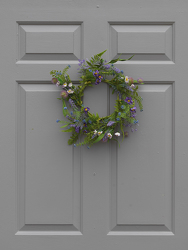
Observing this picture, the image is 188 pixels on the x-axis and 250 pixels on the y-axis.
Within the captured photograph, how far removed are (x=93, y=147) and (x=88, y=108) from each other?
19 centimetres

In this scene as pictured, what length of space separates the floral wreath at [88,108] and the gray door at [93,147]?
0.05m

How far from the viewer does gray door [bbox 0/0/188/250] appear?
135 centimetres

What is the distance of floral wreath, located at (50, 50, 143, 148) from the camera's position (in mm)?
1276

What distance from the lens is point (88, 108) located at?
1.29m

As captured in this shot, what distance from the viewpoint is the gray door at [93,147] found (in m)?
1.35

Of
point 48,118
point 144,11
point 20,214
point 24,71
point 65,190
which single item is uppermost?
point 144,11

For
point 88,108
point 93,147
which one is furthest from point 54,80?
point 93,147

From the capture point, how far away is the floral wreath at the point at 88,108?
1276 millimetres

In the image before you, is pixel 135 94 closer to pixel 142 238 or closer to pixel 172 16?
pixel 172 16

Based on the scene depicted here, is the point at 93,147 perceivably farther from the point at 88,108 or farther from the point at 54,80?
the point at 54,80

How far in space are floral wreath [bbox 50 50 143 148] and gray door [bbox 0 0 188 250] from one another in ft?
0.16

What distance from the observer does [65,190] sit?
4.45 ft

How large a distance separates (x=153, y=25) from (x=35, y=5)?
544 mm

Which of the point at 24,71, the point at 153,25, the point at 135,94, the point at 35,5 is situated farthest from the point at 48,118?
the point at 153,25
